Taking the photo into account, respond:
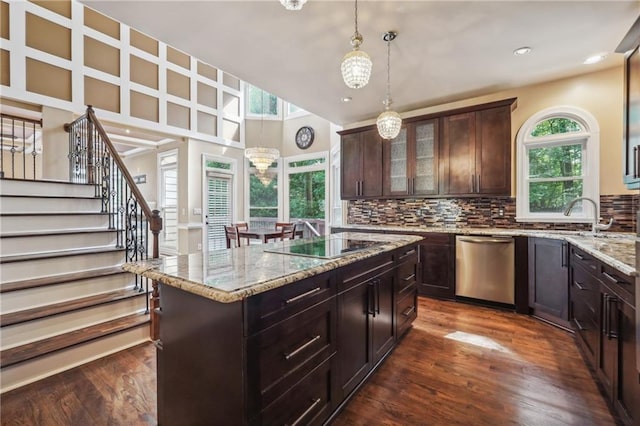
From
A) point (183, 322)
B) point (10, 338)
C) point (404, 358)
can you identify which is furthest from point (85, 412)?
point (404, 358)

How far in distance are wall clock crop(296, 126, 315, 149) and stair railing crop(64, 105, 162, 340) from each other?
406 centimetres

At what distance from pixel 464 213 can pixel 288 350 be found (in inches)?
144

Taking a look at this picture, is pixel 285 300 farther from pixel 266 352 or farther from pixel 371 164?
pixel 371 164

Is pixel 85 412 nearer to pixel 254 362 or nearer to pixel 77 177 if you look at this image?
pixel 254 362

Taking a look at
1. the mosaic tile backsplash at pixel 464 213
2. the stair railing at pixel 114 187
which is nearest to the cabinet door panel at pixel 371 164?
the mosaic tile backsplash at pixel 464 213

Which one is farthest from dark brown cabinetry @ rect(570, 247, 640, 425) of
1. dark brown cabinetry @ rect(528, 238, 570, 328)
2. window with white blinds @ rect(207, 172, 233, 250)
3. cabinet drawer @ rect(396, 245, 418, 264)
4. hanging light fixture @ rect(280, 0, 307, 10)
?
window with white blinds @ rect(207, 172, 233, 250)

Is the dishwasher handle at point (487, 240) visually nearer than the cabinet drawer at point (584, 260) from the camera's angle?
No

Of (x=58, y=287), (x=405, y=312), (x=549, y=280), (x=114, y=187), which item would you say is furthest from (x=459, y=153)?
(x=58, y=287)

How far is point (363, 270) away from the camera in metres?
1.84

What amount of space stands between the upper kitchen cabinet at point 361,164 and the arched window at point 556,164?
1889 millimetres

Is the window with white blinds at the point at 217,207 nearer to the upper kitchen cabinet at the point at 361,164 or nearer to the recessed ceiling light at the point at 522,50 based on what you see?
the upper kitchen cabinet at the point at 361,164

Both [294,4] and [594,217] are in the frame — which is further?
[594,217]

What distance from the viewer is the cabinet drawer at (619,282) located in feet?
4.61

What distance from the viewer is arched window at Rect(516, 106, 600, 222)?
3.32 m
